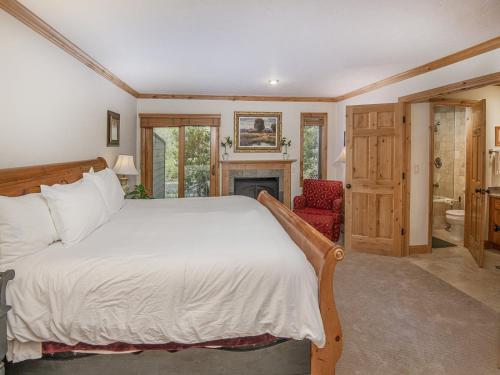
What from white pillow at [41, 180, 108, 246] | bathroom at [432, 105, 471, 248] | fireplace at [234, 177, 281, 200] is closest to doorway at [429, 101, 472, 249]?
bathroom at [432, 105, 471, 248]

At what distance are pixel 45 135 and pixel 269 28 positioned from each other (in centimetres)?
213

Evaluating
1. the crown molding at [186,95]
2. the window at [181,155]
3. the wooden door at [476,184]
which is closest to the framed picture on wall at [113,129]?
the crown molding at [186,95]

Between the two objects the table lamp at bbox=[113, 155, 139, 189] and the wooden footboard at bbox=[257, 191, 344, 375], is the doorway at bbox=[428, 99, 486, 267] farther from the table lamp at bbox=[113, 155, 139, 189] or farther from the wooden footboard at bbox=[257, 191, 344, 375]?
the table lamp at bbox=[113, 155, 139, 189]

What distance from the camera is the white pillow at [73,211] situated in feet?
6.93

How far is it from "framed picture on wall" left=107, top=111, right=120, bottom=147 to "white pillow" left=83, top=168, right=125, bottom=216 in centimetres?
105

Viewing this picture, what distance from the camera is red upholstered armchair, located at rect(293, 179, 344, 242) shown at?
16.4ft

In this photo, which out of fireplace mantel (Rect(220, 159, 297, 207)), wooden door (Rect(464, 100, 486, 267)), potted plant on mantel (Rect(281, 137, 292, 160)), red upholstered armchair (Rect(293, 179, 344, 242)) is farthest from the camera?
potted plant on mantel (Rect(281, 137, 292, 160))

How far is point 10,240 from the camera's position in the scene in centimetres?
177

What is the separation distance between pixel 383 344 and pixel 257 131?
4.47m

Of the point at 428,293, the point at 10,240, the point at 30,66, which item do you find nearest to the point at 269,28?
the point at 30,66

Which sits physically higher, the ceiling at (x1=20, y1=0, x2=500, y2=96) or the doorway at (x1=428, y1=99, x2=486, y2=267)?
the ceiling at (x1=20, y1=0, x2=500, y2=96)

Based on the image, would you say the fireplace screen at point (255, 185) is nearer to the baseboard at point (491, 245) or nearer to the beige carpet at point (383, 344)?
the beige carpet at point (383, 344)

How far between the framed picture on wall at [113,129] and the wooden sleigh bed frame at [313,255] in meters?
1.68

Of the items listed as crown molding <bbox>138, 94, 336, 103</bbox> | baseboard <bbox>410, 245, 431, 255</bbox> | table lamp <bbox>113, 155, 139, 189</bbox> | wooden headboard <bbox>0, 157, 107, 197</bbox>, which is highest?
crown molding <bbox>138, 94, 336, 103</bbox>
